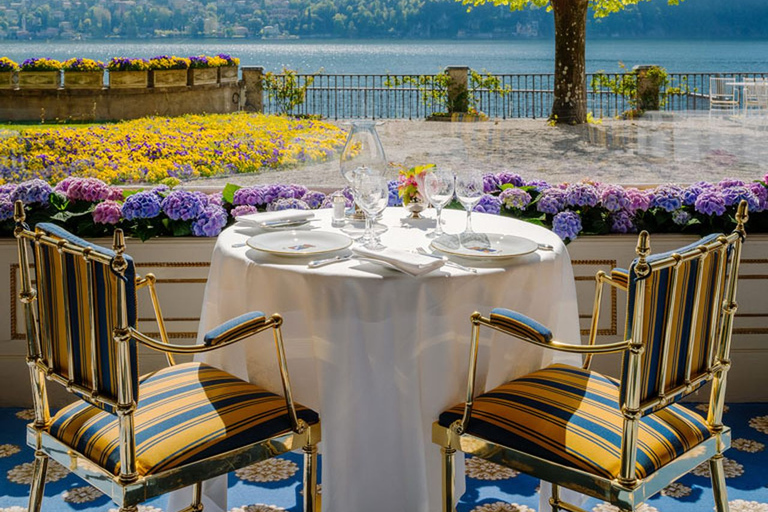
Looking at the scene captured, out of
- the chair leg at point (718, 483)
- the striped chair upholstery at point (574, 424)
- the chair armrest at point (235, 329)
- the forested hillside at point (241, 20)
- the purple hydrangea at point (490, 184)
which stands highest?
the forested hillside at point (241, 20)

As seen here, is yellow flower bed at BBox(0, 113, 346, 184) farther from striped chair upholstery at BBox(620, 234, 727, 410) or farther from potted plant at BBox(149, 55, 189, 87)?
striped chair upholstery at BBox(620, 234, 727, 410)

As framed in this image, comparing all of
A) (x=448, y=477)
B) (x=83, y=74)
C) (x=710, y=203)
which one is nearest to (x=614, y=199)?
(x=710, y=203)

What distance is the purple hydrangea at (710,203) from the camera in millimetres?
2926

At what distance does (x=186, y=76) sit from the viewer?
8.41 metres

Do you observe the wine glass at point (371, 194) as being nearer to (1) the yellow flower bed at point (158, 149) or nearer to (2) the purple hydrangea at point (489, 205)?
(2) the purple hydrangea at point (489, 205)

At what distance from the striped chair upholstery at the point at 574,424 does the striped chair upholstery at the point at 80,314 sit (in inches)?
27.5

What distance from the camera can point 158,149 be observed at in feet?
19.1

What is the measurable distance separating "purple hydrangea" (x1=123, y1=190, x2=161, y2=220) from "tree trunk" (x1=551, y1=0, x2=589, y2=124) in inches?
245

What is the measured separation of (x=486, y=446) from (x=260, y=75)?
7.22 m

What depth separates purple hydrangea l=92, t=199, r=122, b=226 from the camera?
2.89 metres

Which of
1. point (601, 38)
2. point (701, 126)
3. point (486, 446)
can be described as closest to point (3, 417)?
point (486, 446)

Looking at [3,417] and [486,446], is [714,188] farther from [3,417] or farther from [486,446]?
[3,417]

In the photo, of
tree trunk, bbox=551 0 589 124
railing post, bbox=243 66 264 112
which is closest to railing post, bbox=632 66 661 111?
tree trunk, bbox=551 0 589 124

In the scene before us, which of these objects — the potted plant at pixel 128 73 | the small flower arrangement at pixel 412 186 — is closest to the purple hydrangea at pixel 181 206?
the small flower arrangement at pixel 412 186
